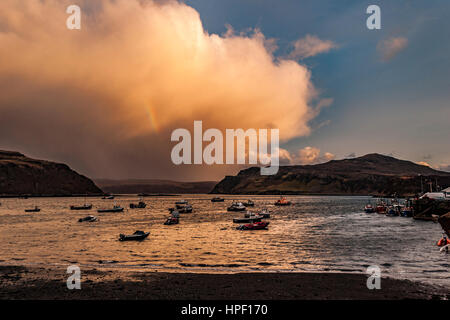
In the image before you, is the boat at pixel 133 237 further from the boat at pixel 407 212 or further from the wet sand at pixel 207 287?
the boat at pixel 407 212

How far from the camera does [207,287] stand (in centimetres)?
2270

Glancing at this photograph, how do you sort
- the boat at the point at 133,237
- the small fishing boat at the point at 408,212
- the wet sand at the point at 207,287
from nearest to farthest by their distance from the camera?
the wet sand at the point at 207,287
the boat at the point at 133,237
the small fishing boat at the point at 408,212

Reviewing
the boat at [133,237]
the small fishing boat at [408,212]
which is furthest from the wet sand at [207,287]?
the small fishing boat at [408,212]

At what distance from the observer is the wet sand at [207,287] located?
2044cm

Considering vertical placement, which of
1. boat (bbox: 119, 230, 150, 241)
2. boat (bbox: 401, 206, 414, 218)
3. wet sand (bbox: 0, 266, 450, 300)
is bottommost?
boat (bbox: 401, 206, 414, 218)

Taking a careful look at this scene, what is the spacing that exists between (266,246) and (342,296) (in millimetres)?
26214

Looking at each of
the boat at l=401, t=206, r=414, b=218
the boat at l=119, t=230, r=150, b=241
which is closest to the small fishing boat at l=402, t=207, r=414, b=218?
the boat at l=401, t=206, r=414, b=218

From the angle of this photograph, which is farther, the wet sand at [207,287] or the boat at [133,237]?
the boat at [133,237]

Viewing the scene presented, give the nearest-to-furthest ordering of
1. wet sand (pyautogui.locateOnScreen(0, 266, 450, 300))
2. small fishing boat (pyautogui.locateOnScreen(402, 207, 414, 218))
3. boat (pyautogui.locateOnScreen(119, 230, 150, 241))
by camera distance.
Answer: wet sand (pyautogui.locateOnScreen(0, 266, 450, 300)) < boat (pyautogui.locateOnScreen(119, 230, 150, 241)) < small fishing boat (pyautogui.locateOnScreen(402, 207, 414, 218))

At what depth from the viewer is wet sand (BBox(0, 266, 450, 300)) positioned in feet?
67.1

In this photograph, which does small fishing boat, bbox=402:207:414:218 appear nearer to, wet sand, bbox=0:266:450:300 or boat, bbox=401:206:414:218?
boat, bbox=401:206:414:218

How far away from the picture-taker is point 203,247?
45469 millimetres

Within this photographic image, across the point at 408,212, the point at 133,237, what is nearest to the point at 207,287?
the point at 133,237
